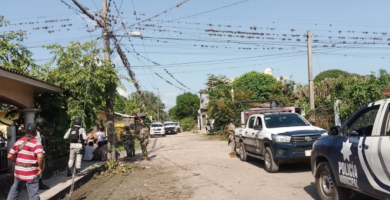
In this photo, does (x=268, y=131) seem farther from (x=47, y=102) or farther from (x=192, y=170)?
(x=47, y=102)

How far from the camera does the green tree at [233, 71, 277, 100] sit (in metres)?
36.1

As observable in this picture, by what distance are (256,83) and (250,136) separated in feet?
87.2

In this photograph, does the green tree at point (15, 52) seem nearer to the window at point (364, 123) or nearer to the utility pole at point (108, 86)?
the utility pole at point (108, 86)

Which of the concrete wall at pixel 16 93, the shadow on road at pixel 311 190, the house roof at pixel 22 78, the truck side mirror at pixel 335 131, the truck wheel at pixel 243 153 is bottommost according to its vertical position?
the shadow on road at pixel 311 190

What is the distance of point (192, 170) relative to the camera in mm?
11617

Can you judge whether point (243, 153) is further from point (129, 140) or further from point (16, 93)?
point (16, 93)

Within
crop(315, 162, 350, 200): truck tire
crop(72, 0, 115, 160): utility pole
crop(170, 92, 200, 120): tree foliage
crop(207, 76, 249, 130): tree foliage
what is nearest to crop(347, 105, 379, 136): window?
crop(315, 162, 350, 200): truck tire

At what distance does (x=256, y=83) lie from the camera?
38062 millimetres

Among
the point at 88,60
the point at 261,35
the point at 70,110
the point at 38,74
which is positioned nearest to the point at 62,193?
the point at 70,110

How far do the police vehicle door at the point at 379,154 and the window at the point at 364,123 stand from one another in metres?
0.28

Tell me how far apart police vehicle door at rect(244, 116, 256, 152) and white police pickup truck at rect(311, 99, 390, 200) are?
5.20 meters

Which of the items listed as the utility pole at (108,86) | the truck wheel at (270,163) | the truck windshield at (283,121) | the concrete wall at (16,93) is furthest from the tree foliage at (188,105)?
the concrete wall at (16,93)

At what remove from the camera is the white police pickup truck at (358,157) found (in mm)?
4430

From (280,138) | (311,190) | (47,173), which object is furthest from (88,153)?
(311,190)
